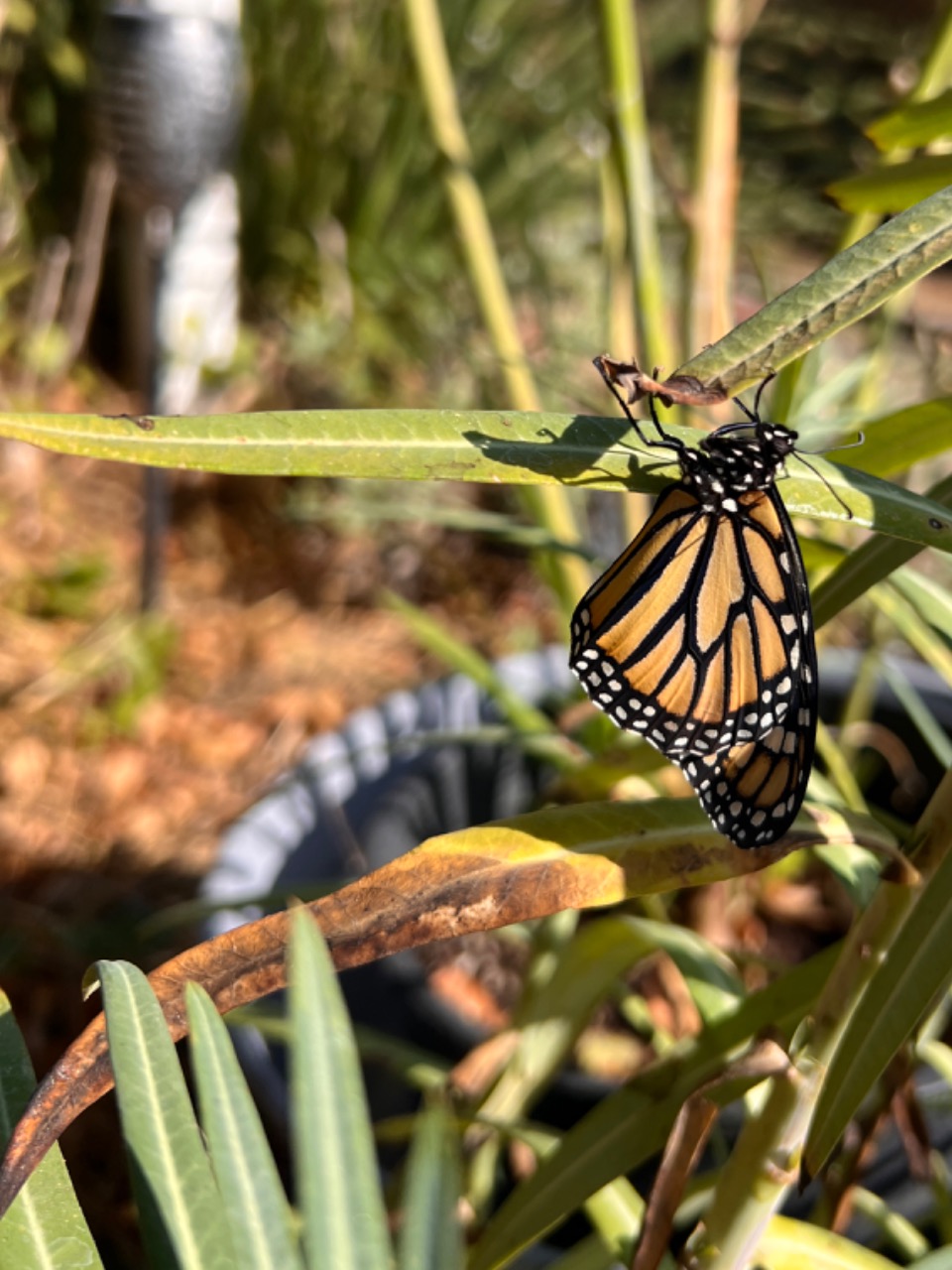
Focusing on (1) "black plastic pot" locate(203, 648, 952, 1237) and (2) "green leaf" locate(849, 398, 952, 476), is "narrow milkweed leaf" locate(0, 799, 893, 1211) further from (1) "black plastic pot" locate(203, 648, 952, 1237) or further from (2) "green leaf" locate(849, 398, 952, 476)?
(1) "black plastic pot" locate(203, 648, 952, 1237)

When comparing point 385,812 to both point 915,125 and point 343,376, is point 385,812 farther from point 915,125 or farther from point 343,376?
point 343,376

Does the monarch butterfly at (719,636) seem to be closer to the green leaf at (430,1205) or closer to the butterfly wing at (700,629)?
the butterfly wing at (700,629)

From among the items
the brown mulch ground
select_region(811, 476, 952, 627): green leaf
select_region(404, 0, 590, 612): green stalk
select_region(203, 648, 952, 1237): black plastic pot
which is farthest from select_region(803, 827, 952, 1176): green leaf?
the brown mulch ground

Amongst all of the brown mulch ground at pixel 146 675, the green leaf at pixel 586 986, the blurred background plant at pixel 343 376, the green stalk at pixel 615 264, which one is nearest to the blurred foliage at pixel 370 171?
the blurred background plant at pixel 343 376

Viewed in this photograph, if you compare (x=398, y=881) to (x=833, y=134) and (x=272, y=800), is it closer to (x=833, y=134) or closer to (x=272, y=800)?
(x=272, y=800)

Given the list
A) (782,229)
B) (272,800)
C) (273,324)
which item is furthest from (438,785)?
(782,229)

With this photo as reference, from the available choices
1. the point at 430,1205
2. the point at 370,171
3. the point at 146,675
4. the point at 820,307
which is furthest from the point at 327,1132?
the point at 370,171
